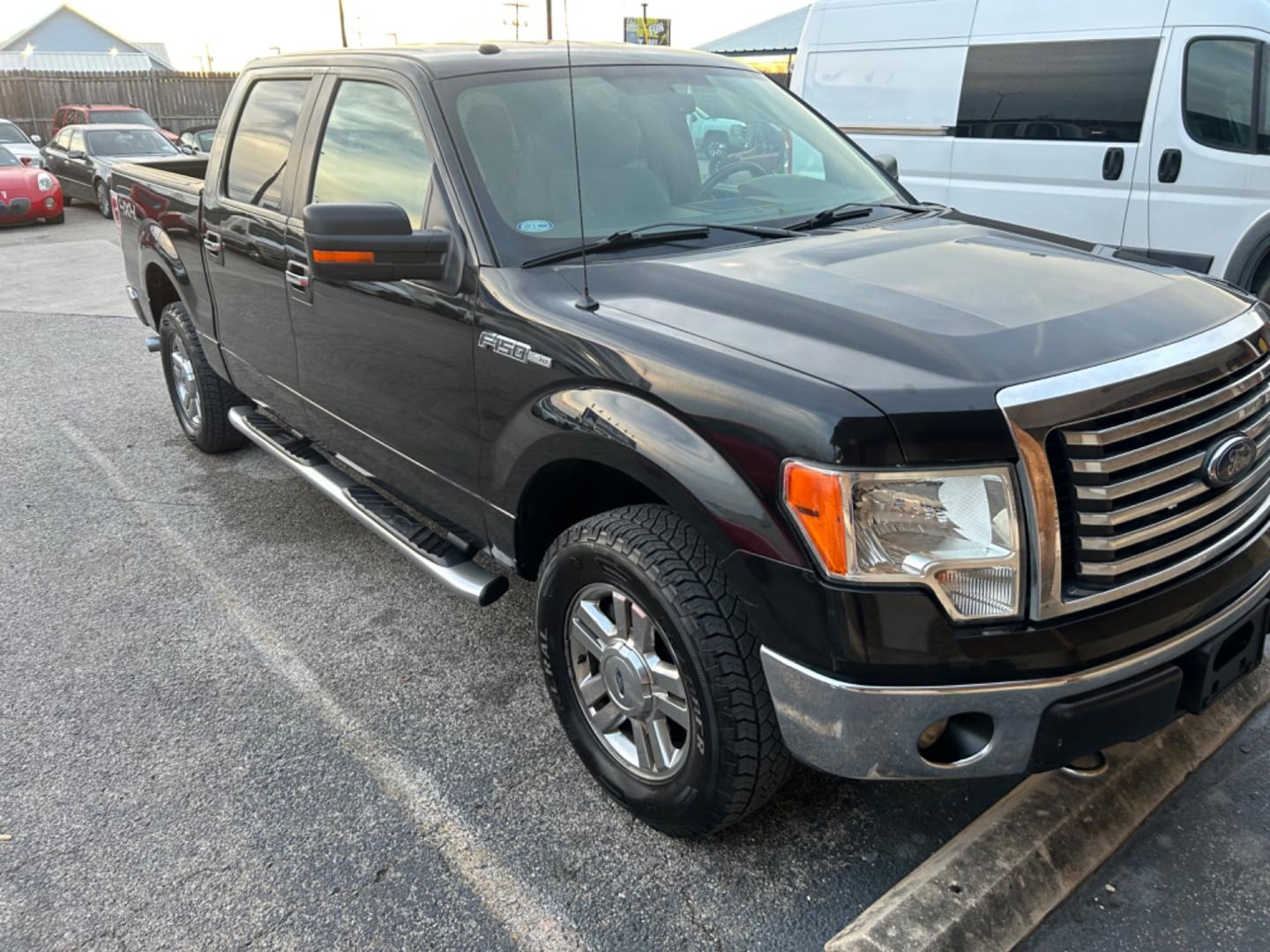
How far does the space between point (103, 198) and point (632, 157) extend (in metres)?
15.1

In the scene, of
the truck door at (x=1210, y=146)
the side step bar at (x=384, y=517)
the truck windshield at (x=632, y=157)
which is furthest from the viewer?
the truck door at (x=1210, y=146)

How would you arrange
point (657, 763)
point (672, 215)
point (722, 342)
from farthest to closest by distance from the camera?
point (672, 215), point (657, 763), point (722, 342)

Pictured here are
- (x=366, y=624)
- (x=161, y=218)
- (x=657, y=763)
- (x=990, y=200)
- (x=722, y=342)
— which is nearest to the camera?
(x=722, y=342)

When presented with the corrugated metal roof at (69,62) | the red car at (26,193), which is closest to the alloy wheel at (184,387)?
the red car at (26,193)

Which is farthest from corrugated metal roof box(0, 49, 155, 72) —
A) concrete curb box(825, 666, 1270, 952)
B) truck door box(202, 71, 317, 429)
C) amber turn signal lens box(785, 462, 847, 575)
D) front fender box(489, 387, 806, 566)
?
concrete curb box(825, 666, 1270, 952)

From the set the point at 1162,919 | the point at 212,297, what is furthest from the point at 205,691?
the point at 1162,919

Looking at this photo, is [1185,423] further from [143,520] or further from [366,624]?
[143,520]

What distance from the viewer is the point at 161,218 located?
4934 millimetres

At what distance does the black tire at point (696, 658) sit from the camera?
2143 millimetres

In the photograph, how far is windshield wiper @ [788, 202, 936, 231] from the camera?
3.06 meters

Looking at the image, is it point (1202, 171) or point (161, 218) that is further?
point (1202, 171)

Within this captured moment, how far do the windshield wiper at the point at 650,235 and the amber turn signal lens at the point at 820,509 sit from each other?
3.60 feet

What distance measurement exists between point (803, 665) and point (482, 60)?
2.24 m

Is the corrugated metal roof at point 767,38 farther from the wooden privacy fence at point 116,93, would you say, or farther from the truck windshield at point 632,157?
the truck windshield at point 632,157
